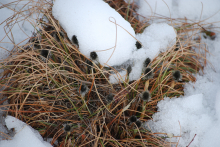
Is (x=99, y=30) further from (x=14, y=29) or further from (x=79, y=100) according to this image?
(x=14, y=29)

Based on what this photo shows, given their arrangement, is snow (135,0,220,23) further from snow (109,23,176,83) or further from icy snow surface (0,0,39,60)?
icy snow surface (0,0,39,60)

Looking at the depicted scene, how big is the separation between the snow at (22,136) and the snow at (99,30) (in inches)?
25.2

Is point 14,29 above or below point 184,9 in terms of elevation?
above

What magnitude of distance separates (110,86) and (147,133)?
1.37 feet

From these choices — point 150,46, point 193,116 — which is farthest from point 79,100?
point 193,116

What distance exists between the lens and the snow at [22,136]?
3.17 ft

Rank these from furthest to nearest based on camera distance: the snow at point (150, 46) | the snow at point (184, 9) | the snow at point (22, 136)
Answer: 1. the snow at point (184, 9)
2. the snow at point (150, 46)
3. the snow at point (22, 136)

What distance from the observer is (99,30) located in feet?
3.48

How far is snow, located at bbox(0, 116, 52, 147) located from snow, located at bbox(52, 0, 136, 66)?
0.64 m

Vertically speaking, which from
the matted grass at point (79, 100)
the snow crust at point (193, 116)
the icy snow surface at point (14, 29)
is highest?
the icy snow surface at point (14, 29)

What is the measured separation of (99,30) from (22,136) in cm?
88

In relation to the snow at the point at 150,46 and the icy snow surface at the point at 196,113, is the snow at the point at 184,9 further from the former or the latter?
the icy snow surface at the point at 196,113

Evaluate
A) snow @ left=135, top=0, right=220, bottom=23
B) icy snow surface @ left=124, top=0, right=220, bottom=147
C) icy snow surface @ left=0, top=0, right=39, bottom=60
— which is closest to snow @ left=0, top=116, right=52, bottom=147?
icy snow surface @ left=0, top=0, right=39, bottom=60

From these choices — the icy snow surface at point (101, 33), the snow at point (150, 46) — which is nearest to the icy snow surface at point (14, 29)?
the icy snow surface at point (101, 33)
